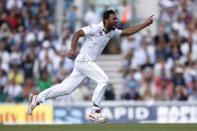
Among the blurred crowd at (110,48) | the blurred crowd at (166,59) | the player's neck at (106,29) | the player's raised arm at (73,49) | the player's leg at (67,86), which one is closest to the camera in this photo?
the player's raised arm at (73,49)

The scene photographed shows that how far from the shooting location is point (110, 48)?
80.2 feet

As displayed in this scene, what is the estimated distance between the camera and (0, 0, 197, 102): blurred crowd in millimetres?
21984

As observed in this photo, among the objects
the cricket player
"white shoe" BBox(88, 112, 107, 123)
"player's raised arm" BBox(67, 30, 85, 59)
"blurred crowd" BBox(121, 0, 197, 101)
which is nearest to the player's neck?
the cricket player

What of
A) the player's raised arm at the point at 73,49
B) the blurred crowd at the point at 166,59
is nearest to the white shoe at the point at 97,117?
the player's raised arm at the point at 73,49

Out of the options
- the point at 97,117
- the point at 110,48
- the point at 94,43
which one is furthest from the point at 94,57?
the point at 110,48

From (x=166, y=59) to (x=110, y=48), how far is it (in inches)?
97.4

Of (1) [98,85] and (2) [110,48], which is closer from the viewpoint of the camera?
(1) [98,85]

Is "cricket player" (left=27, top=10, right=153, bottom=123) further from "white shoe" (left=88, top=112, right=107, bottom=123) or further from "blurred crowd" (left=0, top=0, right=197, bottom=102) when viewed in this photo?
"blurred crowd" (left=0, top=0, right=197, bottom=102)

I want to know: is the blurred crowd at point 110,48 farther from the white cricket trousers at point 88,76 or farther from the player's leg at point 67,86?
the white cricket trousers at point 88,76

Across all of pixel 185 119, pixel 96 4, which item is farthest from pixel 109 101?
pixel 96 4

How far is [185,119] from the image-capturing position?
2112 cm

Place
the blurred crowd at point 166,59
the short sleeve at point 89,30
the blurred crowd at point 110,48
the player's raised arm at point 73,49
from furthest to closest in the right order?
1. the blurred crowd at point 110,48
2. the blurred crowd at point 166,59
3. the short sleeve at point 89,30
4. the player's raised arm at point 73,49

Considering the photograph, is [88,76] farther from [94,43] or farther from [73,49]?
[73,49]

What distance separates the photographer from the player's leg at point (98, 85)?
1455cm
